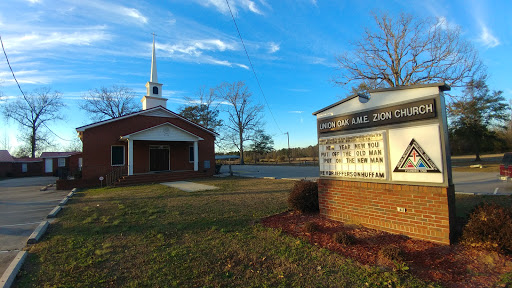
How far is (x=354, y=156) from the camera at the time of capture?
538 cm

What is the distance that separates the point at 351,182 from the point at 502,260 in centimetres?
250

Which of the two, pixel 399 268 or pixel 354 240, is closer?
pixel 399 268

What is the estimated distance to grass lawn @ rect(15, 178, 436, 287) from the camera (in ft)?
10.4

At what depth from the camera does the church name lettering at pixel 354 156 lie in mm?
4957

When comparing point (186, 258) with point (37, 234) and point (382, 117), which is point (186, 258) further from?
point (382, 117)

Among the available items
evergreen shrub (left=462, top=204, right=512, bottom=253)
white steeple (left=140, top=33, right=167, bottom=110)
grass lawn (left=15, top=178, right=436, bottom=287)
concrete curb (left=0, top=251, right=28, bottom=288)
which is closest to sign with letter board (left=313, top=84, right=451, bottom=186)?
evergreen shrub (left=462, top=204, right=512, bottom=253)

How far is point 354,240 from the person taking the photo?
4.29 meters

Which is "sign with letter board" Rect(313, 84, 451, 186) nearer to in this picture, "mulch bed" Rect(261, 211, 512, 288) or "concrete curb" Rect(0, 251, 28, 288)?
"mulch bed" Rect(261, 211, 512, 288)

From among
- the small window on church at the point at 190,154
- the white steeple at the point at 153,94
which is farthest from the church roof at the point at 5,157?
the small window on church at the point at 190,154

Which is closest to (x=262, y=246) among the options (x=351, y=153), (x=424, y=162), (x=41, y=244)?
(x=351, y=153)

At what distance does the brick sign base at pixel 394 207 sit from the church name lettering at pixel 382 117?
1.21 metres

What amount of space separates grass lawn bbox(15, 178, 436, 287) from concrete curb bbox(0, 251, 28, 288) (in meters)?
0.09

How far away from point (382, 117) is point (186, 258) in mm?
4399

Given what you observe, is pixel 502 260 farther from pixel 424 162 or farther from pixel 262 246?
pixel 262 246
